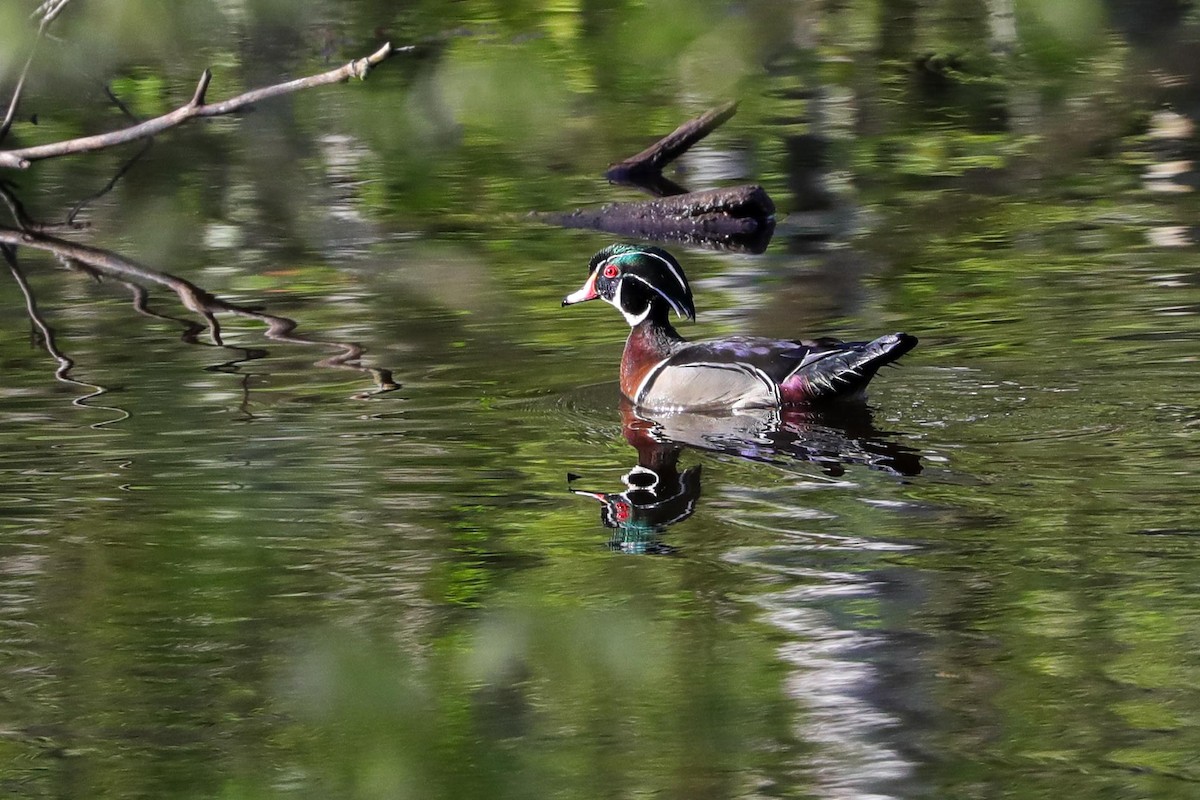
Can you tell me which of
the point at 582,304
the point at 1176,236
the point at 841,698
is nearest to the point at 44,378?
the point at 582,304

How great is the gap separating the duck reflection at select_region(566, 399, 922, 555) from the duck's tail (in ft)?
0.34

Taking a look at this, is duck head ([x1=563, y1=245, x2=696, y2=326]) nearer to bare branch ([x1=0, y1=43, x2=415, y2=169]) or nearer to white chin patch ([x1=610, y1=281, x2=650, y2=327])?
white chin patch ([x1=610, y1=281, x2=650, y2=327])

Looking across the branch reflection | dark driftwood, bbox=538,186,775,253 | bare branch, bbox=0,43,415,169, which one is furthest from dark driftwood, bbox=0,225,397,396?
dark driftwood, bbox=538,186,775,253

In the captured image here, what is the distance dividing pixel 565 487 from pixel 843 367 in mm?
1378

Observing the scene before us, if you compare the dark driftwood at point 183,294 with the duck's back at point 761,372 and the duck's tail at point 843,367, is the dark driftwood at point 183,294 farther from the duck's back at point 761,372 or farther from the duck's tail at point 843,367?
the duck's tail at point 843,367

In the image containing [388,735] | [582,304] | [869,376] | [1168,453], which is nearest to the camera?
[388,735]

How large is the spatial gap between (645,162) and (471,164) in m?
1.41

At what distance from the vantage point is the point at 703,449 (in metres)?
8.02

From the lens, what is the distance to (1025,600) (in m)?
5.89

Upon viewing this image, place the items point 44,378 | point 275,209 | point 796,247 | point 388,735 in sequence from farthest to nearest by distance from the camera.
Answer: point 275,209 < point 796,247 < point 44,378 < point 388,735

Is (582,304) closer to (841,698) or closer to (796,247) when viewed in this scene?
(796,247)

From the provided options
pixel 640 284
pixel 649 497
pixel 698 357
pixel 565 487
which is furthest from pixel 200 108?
pixel 649 497

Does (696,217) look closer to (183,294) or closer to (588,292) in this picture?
(588,292)

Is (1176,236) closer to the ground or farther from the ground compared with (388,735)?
closer to the ground
